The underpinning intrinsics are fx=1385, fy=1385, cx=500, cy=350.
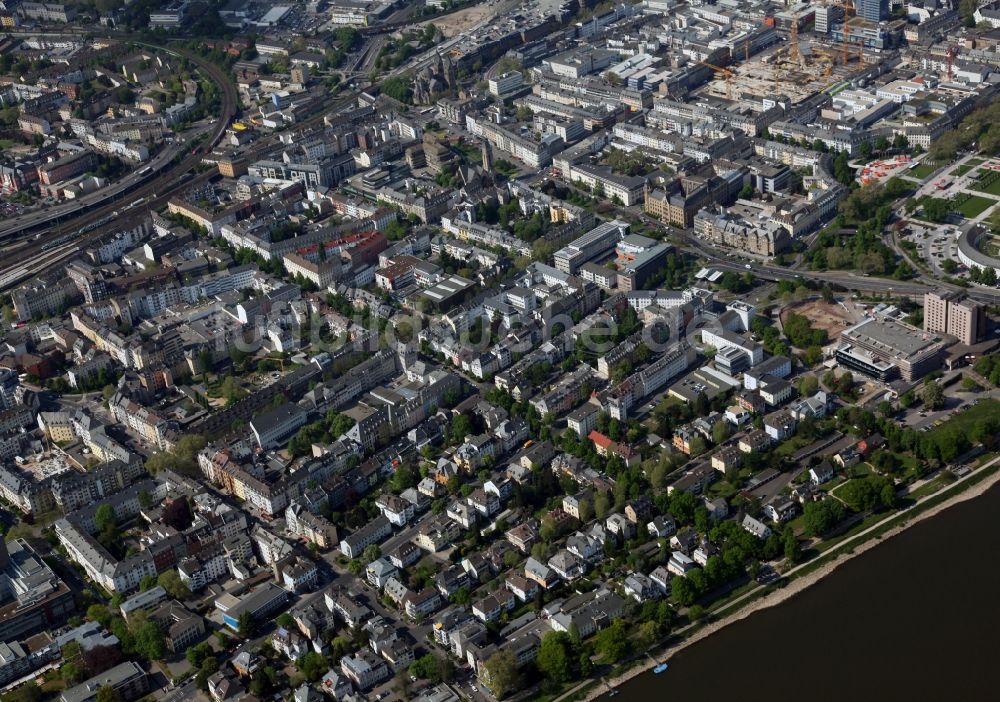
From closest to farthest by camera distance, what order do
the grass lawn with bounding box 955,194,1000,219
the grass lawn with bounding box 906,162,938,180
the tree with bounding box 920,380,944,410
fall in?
the tree with bounding box 920,380,944,410 < the grass lawn with bounding box 955,194,1000,219 < the grass lawn with bounding box 906,162,938,180

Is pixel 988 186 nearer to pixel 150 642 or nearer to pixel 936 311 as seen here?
pixel 936 311

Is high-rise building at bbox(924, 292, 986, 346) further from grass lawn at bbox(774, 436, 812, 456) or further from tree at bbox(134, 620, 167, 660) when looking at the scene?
tree at bbox(134, 620, 167, 660)

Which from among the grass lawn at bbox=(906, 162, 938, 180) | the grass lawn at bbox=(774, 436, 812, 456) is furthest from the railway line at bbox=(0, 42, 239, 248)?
the grass lawn at bbox=(774, 436, 812, 456)

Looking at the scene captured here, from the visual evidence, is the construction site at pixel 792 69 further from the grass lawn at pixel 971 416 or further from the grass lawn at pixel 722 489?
the grass lawn at pixel 722 489

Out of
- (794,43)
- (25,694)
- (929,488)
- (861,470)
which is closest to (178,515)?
(25,694)

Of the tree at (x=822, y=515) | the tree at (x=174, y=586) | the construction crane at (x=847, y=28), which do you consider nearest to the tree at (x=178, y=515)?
the tree at (x=174, y=586)
